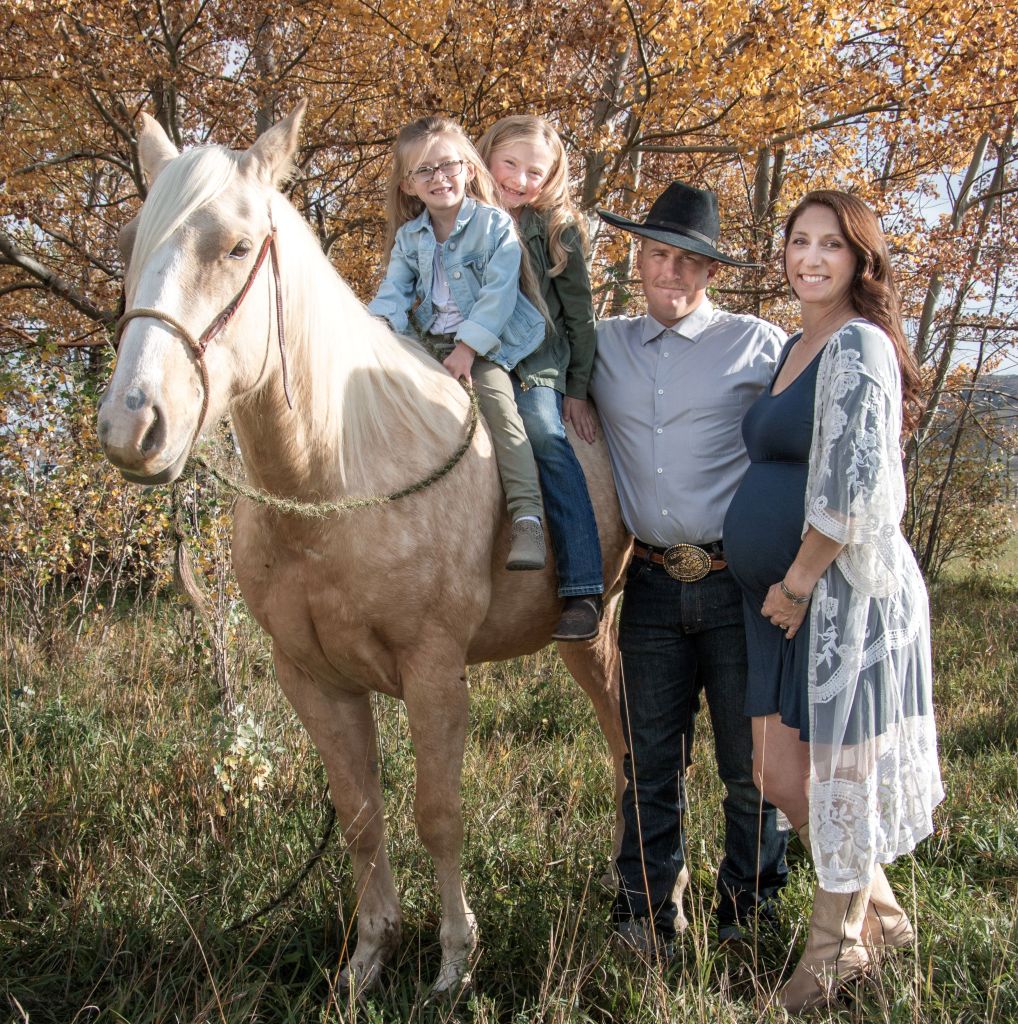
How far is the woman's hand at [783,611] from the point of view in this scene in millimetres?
2537

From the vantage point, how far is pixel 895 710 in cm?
247

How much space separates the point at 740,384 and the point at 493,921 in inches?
79.9

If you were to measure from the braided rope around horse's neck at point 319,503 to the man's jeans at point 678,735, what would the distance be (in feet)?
3.07

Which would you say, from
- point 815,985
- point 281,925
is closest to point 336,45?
point 281,925

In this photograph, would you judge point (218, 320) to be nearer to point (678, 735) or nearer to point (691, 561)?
point (691, 561)

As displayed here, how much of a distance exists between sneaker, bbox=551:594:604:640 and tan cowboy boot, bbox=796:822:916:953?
0.89m

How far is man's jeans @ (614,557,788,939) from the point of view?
309 centimetres

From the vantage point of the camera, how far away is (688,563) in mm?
3070

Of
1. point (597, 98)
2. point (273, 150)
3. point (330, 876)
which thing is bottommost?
point (330, 876)

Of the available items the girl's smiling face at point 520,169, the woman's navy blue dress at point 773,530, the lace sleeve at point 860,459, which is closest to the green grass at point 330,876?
the woman's navy blue dress at point 773,530

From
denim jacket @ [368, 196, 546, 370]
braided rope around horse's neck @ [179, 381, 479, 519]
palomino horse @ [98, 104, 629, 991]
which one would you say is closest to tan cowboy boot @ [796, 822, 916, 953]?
palomino horse @ [98, 104, 629, 991]

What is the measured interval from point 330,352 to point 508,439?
70cm

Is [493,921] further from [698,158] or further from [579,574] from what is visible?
[698,158]

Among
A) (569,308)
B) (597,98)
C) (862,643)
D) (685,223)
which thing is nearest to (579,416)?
(569,308)
